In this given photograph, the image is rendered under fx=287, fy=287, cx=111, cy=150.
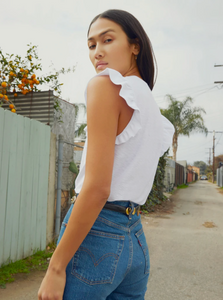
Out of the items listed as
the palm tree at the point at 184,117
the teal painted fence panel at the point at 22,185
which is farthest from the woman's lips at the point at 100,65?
the palm tree at the point at 184,117

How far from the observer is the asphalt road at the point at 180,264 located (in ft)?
11.4

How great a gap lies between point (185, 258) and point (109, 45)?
15.1ft

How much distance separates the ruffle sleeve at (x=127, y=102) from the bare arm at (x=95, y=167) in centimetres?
2

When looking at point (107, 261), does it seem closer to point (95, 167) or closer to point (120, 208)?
point (120, 208)

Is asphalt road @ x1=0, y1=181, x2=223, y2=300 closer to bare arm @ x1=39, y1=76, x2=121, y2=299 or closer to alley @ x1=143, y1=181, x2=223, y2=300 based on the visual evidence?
alley @ x1=143, y1=181, x2=223, y2=300

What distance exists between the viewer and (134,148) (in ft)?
3.40

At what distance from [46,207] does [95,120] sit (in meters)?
3.98

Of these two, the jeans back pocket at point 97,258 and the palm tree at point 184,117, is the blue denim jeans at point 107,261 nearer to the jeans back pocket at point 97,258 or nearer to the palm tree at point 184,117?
the jeans back pocket at point 97,258

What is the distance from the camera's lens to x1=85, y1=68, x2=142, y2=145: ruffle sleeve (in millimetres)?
963

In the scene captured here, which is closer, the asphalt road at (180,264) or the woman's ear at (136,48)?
the woman's ear at (136,48)

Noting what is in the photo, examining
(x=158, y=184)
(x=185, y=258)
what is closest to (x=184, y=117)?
(x=158, y=184)

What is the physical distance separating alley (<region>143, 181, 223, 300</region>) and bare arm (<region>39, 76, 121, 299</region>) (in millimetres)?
2982

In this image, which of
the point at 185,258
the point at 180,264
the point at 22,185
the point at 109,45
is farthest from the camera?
the point at 185,258

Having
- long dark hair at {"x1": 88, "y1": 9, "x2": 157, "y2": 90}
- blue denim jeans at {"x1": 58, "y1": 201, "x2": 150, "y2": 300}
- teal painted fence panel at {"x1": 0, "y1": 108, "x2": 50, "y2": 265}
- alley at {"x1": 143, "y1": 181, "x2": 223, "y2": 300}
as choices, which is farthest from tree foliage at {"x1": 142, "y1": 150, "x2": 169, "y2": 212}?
blue denim jeans at {"x1": 58, "y1": 201, "x2": 150, "y2": 300}
